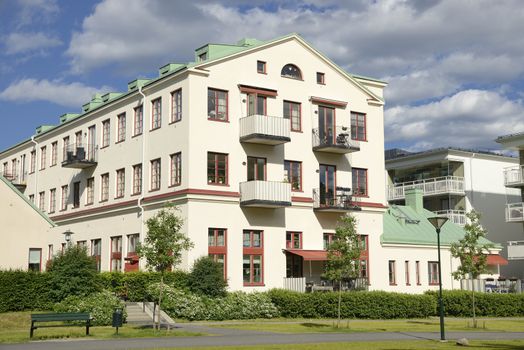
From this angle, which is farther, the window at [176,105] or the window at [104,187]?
the window at [104,187]

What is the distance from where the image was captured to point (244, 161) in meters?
39.6

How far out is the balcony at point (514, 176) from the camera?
55.9 metres

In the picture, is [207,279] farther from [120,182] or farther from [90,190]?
[90,190]

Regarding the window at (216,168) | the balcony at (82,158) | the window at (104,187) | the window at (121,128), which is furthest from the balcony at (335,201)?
the balcony at (82,158)

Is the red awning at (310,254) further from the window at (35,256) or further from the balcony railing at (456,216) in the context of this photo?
the balcony railing at (456,216)

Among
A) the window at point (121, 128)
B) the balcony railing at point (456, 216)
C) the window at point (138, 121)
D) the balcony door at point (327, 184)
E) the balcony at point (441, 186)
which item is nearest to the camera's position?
the balcony door at point (327, 184)

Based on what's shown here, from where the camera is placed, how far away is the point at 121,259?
43281 mm

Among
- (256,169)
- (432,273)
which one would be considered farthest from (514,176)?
(256,169)

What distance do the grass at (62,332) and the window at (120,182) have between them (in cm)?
1412

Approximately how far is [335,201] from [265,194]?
5.46 meters

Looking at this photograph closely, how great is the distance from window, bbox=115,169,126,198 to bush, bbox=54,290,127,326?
39.8 ft

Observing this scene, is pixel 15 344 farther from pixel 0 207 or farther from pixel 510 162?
pixel 510 162

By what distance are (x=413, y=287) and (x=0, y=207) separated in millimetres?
24641

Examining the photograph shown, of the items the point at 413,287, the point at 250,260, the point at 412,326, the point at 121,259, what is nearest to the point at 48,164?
the point at 121,259
